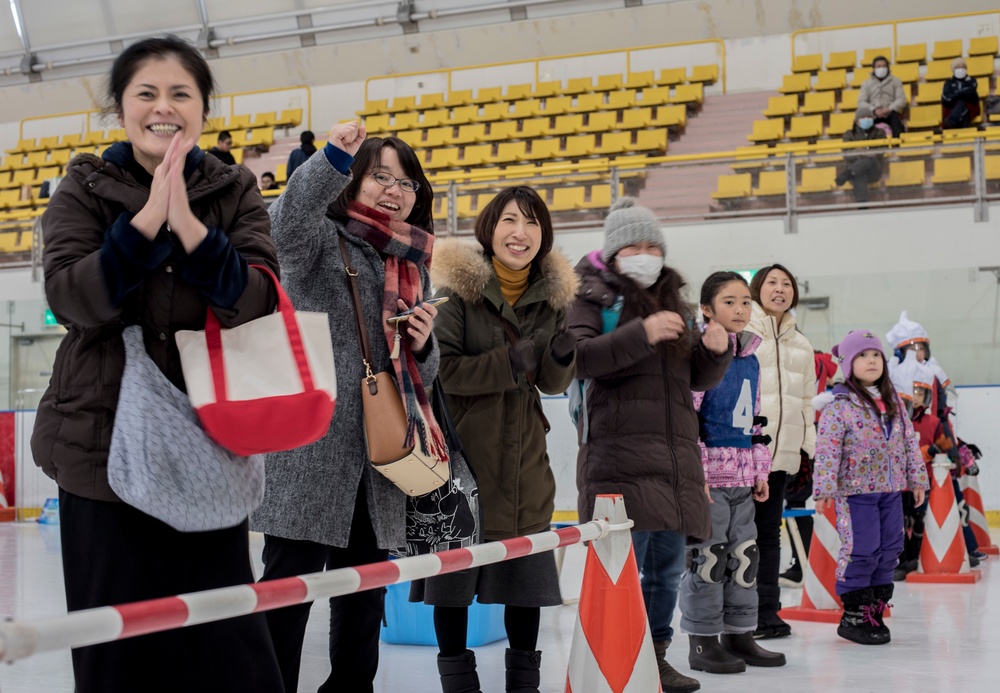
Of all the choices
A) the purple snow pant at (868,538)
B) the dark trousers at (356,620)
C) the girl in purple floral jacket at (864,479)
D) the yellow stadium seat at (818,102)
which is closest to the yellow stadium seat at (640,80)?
the yellow stadium seat at (818,102)

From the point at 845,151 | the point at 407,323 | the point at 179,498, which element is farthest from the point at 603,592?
the point at 845,151

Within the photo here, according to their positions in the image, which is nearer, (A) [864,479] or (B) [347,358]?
(B) [347,358]

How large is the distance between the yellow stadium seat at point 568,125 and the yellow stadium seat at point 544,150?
5.9 inches

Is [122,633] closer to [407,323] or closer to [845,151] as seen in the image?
[407,323]

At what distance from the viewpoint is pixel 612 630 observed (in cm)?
222

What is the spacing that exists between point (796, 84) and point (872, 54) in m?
1.08

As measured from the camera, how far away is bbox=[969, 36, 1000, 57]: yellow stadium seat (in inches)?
496

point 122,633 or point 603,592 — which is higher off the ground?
point 122,633

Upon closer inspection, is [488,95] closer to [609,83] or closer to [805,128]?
[609,83]

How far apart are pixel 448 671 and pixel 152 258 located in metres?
1.41

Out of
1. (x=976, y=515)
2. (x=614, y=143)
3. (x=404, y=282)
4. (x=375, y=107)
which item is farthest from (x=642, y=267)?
(x=375, y=107)

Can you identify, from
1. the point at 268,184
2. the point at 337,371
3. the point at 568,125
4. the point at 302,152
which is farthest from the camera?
the point at 568,125

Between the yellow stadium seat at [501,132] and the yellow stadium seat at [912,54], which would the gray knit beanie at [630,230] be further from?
the yellow stadium seat at [912,54]

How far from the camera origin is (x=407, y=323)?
7.29ft
